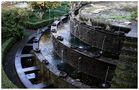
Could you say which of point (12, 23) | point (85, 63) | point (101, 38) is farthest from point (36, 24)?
point (85, 63)

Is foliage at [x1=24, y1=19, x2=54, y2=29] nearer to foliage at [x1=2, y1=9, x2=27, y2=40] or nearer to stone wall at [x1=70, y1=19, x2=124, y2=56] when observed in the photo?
foliage at [x1=2, y1=9, x2=27, y2=40]

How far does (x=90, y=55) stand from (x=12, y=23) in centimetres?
595

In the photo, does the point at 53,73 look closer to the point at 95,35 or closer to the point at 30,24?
the point at 95,35

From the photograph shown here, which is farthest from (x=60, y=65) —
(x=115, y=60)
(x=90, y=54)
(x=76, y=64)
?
(x=115, y=60)

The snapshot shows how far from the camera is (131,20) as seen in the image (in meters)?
12.3

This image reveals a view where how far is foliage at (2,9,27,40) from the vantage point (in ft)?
50.0

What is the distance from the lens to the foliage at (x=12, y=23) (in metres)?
15.2

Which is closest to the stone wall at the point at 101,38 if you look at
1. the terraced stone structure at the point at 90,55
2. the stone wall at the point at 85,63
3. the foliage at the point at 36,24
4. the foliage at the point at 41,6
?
the terraced stone structure at the point at 90,55

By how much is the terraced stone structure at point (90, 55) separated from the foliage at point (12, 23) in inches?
77.5

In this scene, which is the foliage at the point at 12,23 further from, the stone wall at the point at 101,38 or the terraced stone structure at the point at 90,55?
the stone wall at the point at 101,38

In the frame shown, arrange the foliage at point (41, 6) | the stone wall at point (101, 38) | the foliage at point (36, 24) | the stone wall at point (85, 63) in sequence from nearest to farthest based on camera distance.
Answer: the stone wall at point (85, 63), the stone wall at point (101, 38), the foliage at point (36, 24), the foliage at point (41, 6)

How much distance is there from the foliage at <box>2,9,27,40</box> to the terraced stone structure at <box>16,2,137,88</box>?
1.97 metres

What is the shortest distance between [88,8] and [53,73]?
471 centimetres

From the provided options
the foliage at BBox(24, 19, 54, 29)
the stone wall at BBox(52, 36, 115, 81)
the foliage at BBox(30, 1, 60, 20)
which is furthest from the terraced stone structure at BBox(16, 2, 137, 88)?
the foliage at BBox(30, 1, 60, 20)
